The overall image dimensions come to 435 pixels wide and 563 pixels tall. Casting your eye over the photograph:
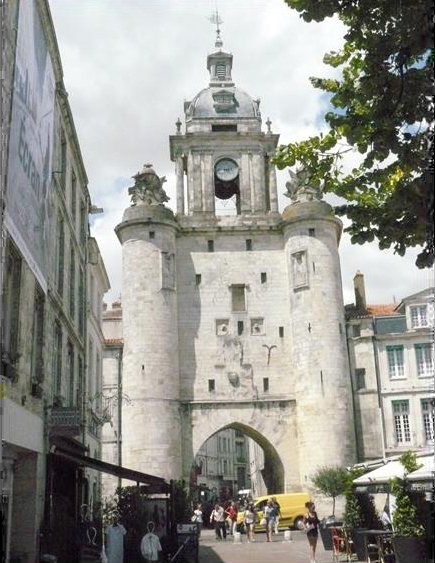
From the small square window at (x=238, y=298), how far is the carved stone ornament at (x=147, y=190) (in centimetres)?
557

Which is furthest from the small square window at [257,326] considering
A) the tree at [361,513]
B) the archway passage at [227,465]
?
the archway passage at [227,465]

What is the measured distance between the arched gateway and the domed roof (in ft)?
11.1

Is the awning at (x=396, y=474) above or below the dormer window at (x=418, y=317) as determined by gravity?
below

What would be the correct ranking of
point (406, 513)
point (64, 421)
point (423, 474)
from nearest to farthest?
point (406, 513)
point (423, 474)
point (64, 421)

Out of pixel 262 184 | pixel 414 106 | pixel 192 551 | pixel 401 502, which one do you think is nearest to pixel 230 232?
pixel 262 184

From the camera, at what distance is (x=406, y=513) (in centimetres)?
1226

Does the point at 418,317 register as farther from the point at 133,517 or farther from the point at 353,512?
the point at 133,517

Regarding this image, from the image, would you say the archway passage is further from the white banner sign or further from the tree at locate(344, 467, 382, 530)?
the white banner sign

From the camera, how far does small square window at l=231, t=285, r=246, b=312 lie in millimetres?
35562

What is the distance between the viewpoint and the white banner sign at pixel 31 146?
11.9 meters

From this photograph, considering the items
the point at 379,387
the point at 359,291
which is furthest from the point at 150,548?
the point at 359,291

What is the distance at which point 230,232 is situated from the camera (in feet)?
119

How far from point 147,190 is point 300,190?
7.53 metres

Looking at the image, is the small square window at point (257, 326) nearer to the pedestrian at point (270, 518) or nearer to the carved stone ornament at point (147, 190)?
the carved stone ornament at point (147, 190)
